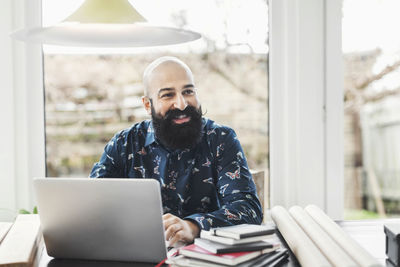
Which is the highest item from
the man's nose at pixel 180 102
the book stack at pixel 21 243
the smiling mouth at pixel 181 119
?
the man's nose at pixel 180 102

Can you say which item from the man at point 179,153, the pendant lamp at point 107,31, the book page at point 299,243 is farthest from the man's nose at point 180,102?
the book page at point 299,243

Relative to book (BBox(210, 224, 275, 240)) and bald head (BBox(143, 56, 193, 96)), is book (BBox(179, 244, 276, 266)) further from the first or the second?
bald head (BBox(143, 56, 193, 96))

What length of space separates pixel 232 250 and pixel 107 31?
2.78ft

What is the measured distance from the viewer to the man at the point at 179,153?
213cm

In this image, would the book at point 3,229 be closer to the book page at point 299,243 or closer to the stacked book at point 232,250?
the stacked book at point 232,250

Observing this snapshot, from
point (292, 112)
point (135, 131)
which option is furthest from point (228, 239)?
point (292, 112)

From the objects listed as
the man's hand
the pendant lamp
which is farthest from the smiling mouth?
the man's hand

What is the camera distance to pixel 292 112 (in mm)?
2809

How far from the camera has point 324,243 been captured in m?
1.40

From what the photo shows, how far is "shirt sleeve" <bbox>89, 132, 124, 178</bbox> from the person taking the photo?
2162 millimetres

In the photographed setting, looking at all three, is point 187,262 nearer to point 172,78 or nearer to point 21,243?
point 21,243

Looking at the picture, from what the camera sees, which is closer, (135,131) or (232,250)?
(232,250)

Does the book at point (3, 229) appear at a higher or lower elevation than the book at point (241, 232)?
lower

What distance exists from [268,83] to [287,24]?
1.13 ft
